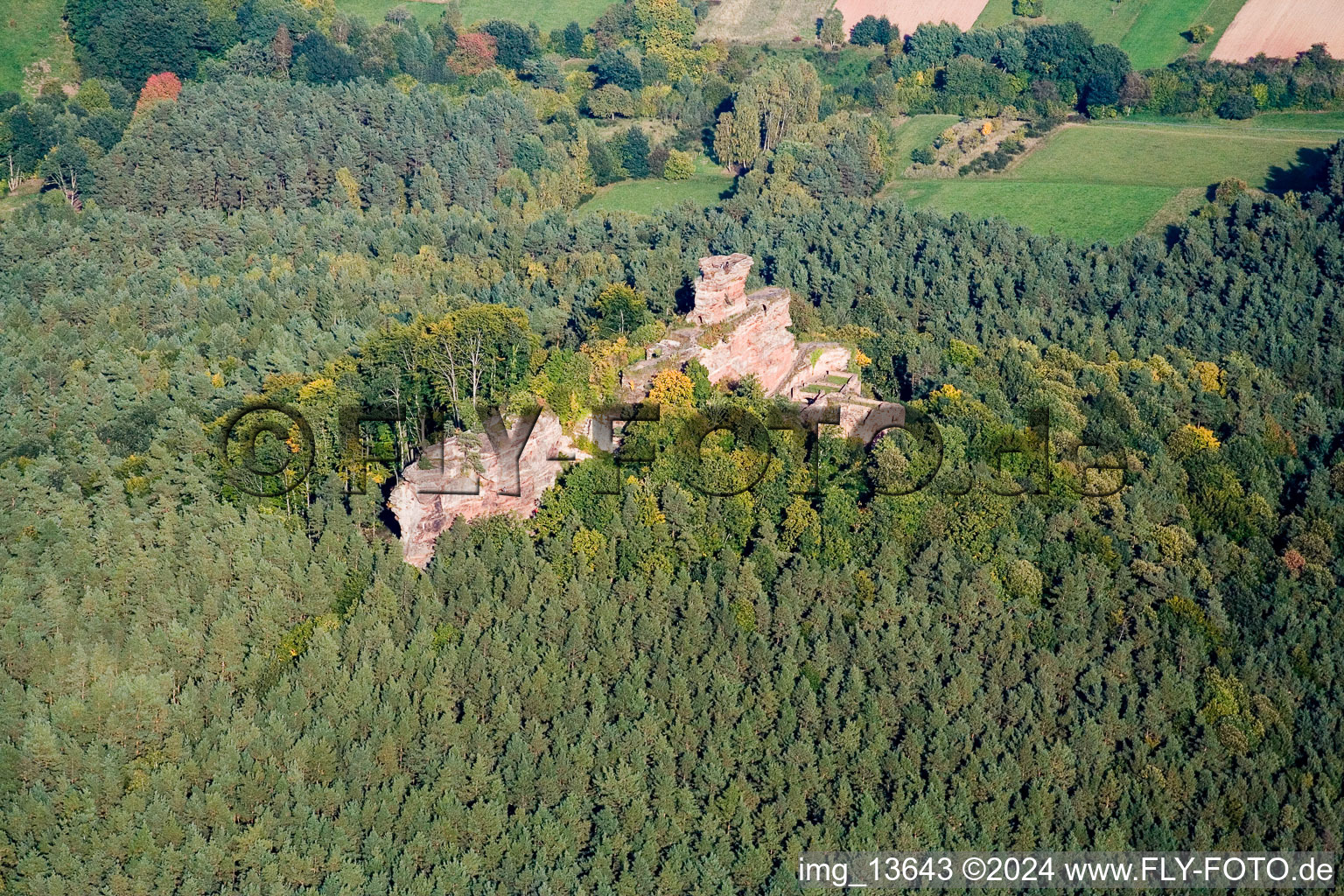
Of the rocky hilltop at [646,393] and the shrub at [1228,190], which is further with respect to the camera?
the shrub at [1228,190]

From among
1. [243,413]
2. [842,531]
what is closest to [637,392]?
[842,531]

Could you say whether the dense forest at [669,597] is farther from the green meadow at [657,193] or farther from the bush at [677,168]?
the bush at [677,168]

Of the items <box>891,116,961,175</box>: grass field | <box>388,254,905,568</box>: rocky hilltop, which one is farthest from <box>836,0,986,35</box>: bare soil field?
<box>388,254,905,568</box>: rocky hilltop

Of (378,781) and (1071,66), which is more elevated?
(1071,66)

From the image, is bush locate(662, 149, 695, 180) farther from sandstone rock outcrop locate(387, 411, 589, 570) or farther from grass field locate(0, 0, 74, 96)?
sandstone rock outcrop locate(387, 411, 589, 570)

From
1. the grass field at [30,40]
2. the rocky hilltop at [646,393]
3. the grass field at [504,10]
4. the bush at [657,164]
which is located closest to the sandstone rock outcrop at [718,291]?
the rocky hilltop at [646,393]

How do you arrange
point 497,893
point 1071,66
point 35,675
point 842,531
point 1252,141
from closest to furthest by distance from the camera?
point 497,893 → point 35,675 → point 842,531 → point 1252,141 → point 1071,66

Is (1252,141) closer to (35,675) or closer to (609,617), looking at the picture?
(609,617)
